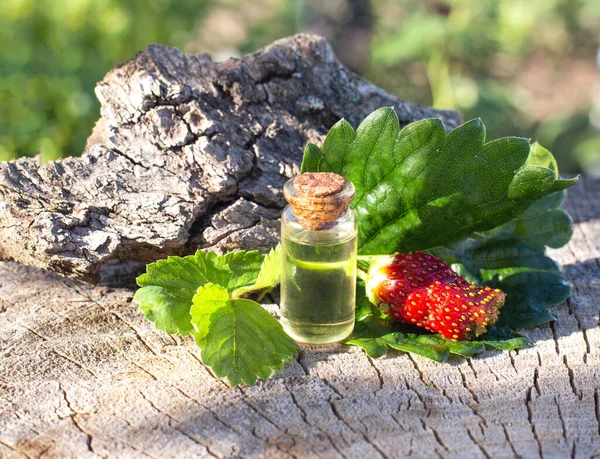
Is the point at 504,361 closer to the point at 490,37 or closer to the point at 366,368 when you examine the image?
the point at 366,368

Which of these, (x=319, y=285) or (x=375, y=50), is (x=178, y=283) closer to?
(x=319, y=285)

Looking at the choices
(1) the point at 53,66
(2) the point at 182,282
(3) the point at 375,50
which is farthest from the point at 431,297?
(3) the point at 375,50

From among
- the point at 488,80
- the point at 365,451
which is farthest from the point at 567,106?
the point at 365,451

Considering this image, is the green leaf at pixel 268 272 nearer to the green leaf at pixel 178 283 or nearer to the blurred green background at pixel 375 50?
the green leaf at pixel 178 283

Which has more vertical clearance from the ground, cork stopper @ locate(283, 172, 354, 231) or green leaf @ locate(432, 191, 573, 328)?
cork stopper @ locate(283, 172, 354, 231)

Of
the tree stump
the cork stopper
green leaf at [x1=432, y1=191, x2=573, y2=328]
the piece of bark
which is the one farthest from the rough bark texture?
the cork stopper

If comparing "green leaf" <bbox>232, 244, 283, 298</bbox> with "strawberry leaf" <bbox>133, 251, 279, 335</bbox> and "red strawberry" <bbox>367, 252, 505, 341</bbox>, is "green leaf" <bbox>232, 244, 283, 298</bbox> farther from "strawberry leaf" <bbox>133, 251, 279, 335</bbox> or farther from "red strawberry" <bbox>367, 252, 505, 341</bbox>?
"red strawberry" <bbox>367, 252, 505, 341</bbox>

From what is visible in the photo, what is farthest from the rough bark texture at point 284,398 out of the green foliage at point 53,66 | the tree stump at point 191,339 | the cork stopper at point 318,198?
the green foliage at point 53,66
